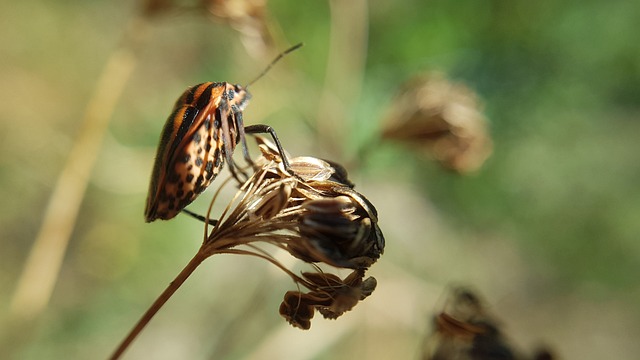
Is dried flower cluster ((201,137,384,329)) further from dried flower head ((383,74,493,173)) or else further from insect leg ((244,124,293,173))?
dried flower head ((383,74,493,173))

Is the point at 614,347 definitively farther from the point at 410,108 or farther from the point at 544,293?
the point at 410,108

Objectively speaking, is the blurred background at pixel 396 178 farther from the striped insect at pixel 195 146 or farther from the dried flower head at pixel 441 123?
the striped insect at pixel 195 146

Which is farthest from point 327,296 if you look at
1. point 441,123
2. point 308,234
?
point 441,123

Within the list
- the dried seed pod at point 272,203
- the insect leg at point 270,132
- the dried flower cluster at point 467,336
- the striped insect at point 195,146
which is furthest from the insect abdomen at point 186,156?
the dried flower cluster at point 467,336

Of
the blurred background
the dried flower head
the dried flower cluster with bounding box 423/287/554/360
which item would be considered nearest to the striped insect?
the dried flower cluster with bounding box 423/287/554/360

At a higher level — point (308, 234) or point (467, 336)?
point (467, 336)

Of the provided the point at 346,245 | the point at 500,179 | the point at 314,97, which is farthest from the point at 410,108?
the point at 500,179

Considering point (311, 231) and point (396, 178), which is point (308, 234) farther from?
point (396, 178)
